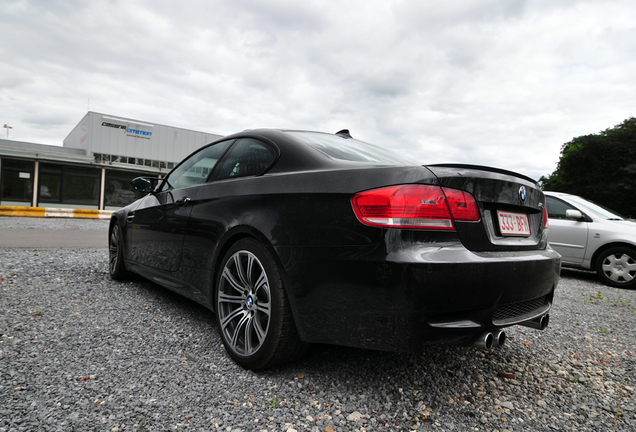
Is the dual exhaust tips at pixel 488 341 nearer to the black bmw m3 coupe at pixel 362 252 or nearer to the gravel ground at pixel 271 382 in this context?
the black bmw m3 coupe at pixel 362 252

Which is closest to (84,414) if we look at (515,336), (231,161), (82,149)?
(231,161)

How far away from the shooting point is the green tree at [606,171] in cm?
3387

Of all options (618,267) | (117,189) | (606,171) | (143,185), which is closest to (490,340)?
(143,185)

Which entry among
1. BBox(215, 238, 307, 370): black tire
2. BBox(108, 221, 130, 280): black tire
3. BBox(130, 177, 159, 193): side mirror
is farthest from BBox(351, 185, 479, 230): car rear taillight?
BBox(108, 221, 130, 280): black tire

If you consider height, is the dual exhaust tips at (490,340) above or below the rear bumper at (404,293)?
below

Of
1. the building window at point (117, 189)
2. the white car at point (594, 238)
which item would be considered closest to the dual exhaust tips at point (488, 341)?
the white car at point (594, 238)

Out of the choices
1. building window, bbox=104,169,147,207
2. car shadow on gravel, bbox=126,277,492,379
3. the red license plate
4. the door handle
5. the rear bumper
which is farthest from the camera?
building window, bbox=104,169,147,207

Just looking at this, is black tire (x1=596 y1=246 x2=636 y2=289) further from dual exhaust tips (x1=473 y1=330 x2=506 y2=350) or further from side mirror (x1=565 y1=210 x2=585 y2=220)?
dual exhaust tips (x1=473 y1=330 x2=506 y2=350)

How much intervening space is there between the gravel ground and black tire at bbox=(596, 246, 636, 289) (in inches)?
142

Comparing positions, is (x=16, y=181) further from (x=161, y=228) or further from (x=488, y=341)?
(x=488, y=341)

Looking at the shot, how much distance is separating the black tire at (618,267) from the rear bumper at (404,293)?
563cm

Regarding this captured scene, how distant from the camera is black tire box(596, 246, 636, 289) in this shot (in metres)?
6.23

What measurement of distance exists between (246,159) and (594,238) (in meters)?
6.36

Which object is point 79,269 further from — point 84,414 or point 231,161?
point 84,414
